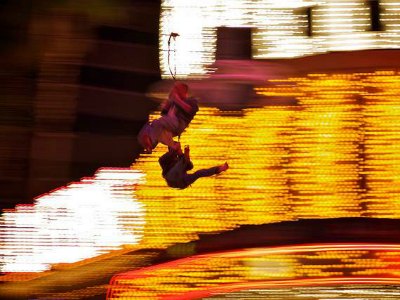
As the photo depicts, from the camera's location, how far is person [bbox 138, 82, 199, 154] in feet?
19.7

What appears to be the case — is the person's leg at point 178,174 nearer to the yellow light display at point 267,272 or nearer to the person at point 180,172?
the person at point 180,172

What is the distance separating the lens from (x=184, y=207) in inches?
283

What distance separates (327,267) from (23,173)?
10.5ft

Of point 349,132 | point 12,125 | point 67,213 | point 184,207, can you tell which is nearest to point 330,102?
point 349,132

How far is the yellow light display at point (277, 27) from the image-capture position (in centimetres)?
725

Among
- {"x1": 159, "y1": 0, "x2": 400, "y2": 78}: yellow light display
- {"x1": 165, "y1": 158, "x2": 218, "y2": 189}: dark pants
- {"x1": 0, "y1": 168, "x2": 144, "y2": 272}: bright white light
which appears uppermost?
{"x1": 159, "y1": 0, "x2": 400, "y2": 78}: yellow light display

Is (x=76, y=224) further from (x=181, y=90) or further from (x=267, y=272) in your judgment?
(x=181, y=90)

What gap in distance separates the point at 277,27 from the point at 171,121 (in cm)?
161

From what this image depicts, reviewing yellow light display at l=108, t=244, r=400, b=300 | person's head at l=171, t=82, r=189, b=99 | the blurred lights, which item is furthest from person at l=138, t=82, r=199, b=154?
the blurred lights

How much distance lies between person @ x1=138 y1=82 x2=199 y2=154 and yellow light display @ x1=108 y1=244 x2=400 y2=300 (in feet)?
2.90

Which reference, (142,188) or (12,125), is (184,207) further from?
(12,125)

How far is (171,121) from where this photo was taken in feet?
20.1

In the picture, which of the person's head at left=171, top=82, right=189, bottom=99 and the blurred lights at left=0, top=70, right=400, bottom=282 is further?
the blurred lights at left=0, top=70, right=400, bottom=282

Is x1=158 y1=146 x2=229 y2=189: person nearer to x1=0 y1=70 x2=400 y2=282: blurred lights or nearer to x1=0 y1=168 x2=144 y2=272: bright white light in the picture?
x1=0 y1=70 x2=400 y2=282: blurred lights
